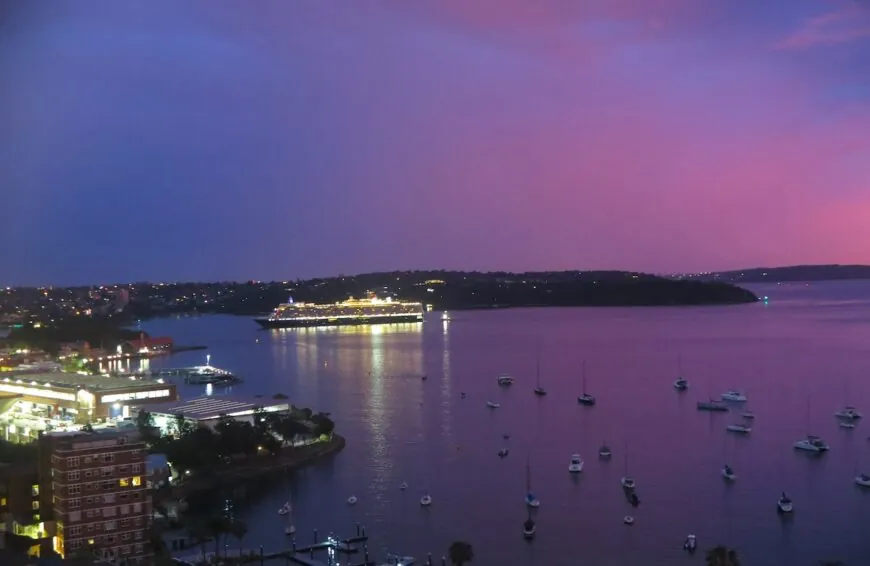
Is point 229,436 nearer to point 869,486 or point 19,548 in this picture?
point 19,548

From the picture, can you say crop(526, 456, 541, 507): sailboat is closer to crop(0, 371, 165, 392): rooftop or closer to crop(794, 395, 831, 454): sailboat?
crop(794, 395, 831, 454): sailboat

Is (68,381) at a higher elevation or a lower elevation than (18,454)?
higher

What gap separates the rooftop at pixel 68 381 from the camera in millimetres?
9102

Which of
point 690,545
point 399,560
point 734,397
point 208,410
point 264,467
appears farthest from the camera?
point 734,397

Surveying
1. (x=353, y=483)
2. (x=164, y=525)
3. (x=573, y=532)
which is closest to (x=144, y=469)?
(x=164, y=525)

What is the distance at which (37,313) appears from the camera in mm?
A: 20016

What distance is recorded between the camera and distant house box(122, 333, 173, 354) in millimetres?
19609

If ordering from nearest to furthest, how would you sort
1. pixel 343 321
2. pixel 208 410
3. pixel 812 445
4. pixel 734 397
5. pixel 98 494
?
pixel 98 494 → pixel 812 445 → pixel 208 410 → pixel 734 397 → pixel 343 321

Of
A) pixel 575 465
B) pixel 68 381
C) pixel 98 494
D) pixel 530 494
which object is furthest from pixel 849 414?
pixel 68 381

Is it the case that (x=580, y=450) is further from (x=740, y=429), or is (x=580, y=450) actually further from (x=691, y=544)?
(x=691, y=544)

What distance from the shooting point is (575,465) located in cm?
722

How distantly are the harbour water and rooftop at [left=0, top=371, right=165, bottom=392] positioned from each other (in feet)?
7.29

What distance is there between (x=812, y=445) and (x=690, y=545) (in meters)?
3.34

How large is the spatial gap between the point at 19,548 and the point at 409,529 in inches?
88.1
